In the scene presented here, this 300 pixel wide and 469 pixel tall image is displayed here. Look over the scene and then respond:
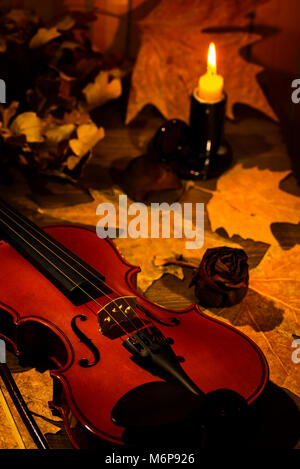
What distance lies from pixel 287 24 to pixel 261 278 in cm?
71

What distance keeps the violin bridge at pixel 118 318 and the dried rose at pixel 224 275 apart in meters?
0.15

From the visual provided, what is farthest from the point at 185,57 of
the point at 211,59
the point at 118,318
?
the point at 118,318

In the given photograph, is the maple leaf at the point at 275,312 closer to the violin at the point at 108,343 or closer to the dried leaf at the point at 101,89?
the violin at the point at 108,343

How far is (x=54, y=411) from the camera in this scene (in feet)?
2.64

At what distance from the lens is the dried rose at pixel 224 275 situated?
0.91 meters

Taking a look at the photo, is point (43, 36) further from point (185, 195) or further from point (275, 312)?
point (275, 312)

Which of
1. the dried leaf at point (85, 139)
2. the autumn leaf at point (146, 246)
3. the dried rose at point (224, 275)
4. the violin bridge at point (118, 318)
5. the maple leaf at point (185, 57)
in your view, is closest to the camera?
the violin bridge at point (118, 318)

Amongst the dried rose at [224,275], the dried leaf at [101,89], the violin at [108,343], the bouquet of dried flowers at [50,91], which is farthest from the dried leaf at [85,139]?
the dried rose at [224,275]

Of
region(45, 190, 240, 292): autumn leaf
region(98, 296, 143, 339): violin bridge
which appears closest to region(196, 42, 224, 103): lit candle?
region(45, 190, 240, 292): autumn leaf

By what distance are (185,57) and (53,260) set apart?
2.05 ft

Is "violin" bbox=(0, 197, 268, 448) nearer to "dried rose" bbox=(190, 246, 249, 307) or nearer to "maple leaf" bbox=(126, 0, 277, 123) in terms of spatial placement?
"dried rose" bbox=(190, 246, 249, 307)

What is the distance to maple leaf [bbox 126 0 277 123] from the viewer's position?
1303 millimetres

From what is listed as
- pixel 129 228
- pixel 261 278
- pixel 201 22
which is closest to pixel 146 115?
pixel 201 22

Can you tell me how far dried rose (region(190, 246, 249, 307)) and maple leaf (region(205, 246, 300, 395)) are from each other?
3 cm
